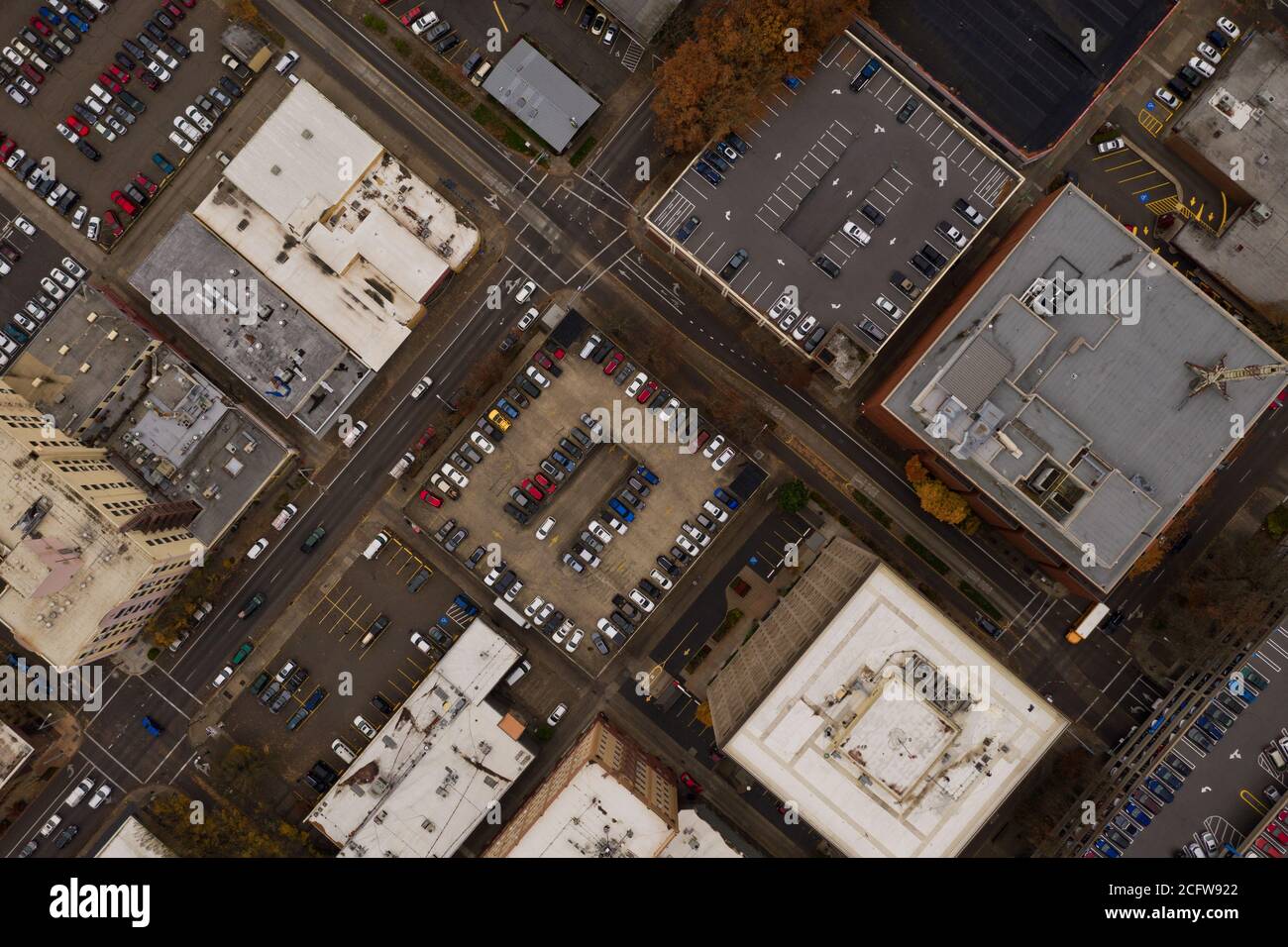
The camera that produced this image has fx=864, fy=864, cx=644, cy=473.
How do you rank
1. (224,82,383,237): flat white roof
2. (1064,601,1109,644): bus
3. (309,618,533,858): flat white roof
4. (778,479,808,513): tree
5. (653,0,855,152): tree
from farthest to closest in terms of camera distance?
(778,479,808,513): tree < (224,82,383,237): flat white roof < (1064,601,1109,644): bus < (309,618,533,858): flat white roof < (653,0,855,152): tree

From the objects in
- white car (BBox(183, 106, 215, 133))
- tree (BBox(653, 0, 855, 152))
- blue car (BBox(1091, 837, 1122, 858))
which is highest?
tree (BBox(653, 0, 855, 152))

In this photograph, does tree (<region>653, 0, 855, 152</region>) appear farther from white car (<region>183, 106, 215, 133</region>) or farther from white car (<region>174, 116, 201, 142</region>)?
white car (<region>174, 116, 201, 142</region>)

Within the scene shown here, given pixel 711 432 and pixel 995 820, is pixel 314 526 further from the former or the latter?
pixel 995 820

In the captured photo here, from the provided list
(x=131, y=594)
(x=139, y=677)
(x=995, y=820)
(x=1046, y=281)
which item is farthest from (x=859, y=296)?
(x=139, y=677)

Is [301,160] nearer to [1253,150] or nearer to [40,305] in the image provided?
[40,305]

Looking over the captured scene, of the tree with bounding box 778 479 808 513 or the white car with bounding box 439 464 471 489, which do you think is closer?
the tree with bounding box 778 479 808 513

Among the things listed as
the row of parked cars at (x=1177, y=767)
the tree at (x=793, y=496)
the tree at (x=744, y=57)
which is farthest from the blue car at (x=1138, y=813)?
the tree at (x=744, y=57)

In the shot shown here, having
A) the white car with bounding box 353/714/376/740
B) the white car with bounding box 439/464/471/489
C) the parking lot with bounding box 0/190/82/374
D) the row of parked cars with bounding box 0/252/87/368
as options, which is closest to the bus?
the white car with bounding box 439/464/471/489
